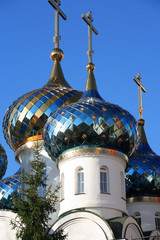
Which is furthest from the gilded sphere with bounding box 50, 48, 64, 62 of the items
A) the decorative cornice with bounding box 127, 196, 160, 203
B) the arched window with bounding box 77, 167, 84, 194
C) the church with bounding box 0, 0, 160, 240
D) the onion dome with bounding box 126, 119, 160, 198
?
the arched window with bounding box 77, 167, 84, 194

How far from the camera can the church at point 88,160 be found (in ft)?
55.3

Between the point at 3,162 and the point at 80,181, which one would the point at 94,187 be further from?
the point at 3,162

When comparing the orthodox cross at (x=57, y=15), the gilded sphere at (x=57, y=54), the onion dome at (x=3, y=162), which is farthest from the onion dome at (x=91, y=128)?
the onion dome at (x=3, y=162)

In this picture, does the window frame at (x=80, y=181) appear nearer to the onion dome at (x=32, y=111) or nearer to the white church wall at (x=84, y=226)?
the white church wall at (x=84, y=226)

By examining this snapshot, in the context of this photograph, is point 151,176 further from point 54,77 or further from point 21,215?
point 21,215

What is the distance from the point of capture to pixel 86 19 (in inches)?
878

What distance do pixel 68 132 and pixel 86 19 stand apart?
5801 millimetres

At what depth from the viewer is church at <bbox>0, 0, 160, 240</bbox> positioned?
16.9m

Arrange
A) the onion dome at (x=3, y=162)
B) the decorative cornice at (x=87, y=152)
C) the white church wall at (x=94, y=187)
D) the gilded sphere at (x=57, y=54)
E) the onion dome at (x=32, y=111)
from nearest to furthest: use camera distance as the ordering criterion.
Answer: the white church wall at (x=94, y=187)
the decorative cornice at (x=87, y=152)
the onion dome at (x=32, y=111)
the gilded sphere at (x=57, y=54)
the onion dome at (x=3, y=162)

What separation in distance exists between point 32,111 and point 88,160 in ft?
14.8

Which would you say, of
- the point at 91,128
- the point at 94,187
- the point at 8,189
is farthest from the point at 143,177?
the point at 8,189

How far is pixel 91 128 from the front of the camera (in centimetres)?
1806

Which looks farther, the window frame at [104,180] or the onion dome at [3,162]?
the onion dome at [3,162]

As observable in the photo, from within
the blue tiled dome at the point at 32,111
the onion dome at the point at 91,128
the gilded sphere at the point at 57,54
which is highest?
the gilded sphere at the point at 57,54
